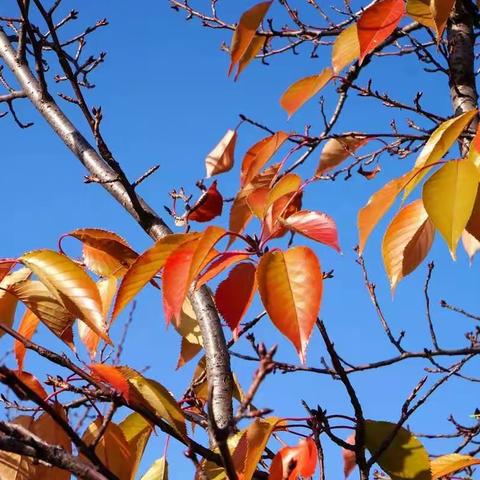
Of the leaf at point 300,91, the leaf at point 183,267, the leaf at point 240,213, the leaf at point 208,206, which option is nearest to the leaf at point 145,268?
the leaf at point 183,267

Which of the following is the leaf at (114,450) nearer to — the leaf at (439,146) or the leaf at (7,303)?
the leaf at (7,303)

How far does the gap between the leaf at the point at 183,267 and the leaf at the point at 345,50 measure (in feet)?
1.80

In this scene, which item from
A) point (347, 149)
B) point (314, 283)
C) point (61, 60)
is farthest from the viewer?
point (347, 149)

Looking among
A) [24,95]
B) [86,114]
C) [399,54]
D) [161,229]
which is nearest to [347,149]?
[161,229]

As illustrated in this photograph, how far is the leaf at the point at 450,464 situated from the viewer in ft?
3.86

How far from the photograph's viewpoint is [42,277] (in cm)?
107

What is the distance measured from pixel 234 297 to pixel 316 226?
0.53 feet

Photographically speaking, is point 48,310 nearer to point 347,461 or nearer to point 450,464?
point 347,461

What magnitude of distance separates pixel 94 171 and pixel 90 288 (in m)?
0.69

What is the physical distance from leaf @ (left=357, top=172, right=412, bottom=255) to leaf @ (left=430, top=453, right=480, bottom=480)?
44 cm

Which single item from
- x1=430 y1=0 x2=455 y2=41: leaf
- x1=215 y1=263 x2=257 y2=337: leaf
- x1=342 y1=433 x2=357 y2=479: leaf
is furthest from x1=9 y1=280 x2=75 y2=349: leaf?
x1=430 y1=0 x2=455 y2=41: leaf

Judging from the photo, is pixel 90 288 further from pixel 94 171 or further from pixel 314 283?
pixel 94 171

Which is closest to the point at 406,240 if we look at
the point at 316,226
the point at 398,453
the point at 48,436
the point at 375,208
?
the point at 375,208

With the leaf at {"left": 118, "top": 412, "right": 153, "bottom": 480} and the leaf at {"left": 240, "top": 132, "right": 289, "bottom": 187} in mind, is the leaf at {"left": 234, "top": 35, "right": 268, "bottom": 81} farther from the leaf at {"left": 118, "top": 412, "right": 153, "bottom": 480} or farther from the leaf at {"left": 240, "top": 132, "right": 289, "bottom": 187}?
the leaf at {"left": 118, "top": 412, "right": 153, "bottom": 480}
